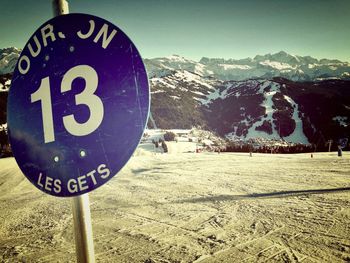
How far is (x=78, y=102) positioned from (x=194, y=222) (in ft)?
11.8

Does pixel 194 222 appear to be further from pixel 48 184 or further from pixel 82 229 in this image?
pixel 48 184

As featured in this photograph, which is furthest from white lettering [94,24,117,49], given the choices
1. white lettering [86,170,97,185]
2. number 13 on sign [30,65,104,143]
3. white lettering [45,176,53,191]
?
white lettering [45,176,53,191]

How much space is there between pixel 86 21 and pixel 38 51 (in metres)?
0.30

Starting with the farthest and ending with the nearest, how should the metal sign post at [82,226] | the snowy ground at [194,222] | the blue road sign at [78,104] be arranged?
the snowy ground at [194,222], the metal sign post at [82,226], the blue road sign at [78,104]

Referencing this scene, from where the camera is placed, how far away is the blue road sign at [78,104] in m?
1.00

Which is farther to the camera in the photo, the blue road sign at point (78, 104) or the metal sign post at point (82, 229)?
the metal sign post at point (82, 229)

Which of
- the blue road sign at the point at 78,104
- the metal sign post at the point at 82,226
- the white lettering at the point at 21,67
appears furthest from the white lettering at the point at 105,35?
the white lettering at the point at 21,67

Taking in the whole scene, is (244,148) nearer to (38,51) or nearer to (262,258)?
(262,258)

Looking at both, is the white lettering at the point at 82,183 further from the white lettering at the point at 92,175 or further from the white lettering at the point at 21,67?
the white lettering at the point at 21,67

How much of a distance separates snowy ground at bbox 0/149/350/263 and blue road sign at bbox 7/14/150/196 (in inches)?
92.0

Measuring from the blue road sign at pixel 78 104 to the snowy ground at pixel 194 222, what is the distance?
7.66ft

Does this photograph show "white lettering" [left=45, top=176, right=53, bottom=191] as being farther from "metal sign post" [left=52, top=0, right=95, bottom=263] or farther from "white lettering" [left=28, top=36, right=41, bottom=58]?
"white lettering" [left=28, top=36, right=41, bottom=58]

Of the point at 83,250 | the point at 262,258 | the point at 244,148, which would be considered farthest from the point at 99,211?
the point at 244,148

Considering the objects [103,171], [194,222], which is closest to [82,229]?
[103,171]
